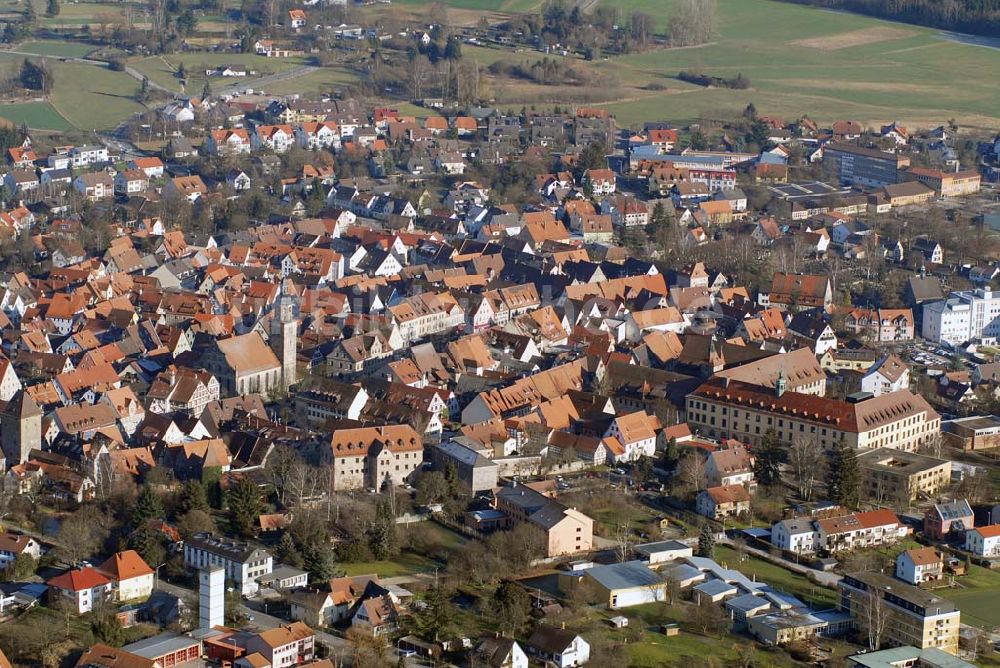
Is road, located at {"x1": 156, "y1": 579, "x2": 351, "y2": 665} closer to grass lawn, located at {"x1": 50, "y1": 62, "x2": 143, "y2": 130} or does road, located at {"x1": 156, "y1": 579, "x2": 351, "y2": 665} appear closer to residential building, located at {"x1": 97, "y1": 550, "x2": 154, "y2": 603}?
residential building, located at {"x1": 97, "y1": 550, "x2": 154, "y2": 603}

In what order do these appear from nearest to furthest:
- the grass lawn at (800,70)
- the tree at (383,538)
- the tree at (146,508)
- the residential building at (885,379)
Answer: the tree at (383,538)
the tree at (146,508)
the residential building at (885,379)
the grass lawn at (800,70)

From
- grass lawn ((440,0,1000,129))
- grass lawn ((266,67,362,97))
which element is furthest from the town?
grass lawn ((440,0,1000,129))

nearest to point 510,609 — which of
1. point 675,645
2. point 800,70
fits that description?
point 675,645

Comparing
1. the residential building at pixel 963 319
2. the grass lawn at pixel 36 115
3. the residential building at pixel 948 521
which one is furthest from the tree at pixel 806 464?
the grass lawn at pixel 36 115

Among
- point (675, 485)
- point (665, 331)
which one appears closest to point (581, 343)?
point (665, 331)

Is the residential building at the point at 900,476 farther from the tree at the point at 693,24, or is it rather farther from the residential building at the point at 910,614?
the tree at the point at 693,24
